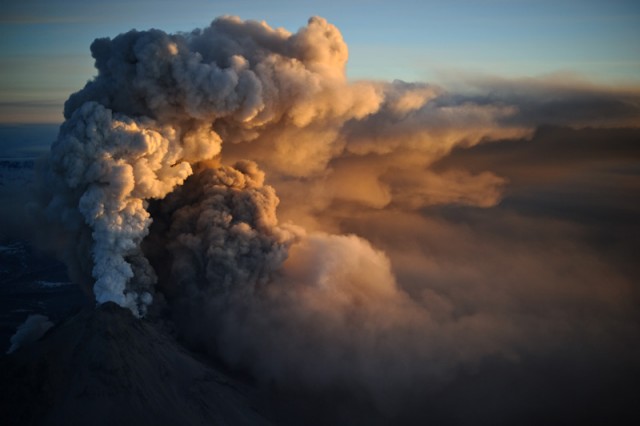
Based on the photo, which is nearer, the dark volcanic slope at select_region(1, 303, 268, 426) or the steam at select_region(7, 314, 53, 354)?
the dark volcanic slope at select_region(1, 303, 268, 426)

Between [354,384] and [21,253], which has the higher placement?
[354,384]

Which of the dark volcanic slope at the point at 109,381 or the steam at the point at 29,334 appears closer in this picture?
the dark volcanic slope at the point at 109,381

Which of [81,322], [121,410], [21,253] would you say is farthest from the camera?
[21,253]

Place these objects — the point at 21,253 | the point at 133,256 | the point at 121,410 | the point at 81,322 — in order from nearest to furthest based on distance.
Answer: the point at 121,410, the point at 81,322, the point at 133,256, the point at 21,253

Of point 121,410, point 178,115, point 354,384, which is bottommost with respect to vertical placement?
point 354,384

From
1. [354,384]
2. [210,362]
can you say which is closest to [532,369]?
[354,384]

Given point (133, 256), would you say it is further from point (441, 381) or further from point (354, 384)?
point (441, 381)

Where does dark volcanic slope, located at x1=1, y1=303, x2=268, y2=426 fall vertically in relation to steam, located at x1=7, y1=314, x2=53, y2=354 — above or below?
above

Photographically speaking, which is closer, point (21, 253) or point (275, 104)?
point (275, 104)
